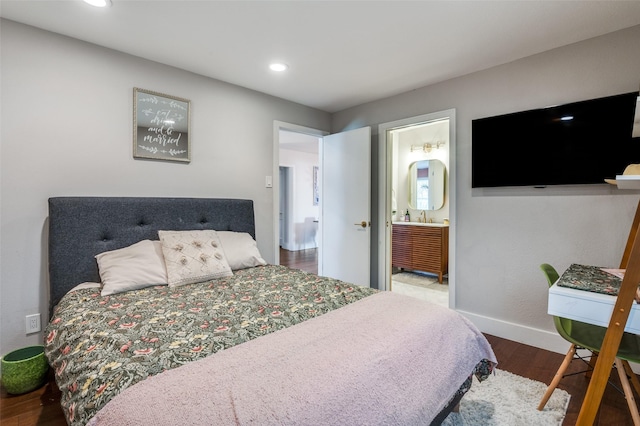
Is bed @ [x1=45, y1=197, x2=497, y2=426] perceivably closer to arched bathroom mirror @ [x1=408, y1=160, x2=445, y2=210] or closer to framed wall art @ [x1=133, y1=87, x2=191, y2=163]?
framed wall art @ [x1=133, y1=87, x2=191, y2=163]

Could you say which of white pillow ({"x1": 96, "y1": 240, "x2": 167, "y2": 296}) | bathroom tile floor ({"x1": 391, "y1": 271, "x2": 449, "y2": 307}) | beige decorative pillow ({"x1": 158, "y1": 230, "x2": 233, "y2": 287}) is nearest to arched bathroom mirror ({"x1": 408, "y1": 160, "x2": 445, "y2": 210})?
bathroom tile floor ({"x1": 391, "y1": 271, "x2": 449, "y2": 307})

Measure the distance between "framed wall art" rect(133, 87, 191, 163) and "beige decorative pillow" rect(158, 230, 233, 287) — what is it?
0.75 m

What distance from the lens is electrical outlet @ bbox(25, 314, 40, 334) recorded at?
2057mm

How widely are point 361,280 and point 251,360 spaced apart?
104 inches

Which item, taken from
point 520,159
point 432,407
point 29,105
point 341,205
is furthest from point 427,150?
point 29,105

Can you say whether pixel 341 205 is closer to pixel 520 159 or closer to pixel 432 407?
pixel 520 159

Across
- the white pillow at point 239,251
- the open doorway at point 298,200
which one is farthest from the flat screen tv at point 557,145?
the open doorway at point 298,200

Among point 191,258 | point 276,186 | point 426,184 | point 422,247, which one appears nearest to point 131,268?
point 191,258

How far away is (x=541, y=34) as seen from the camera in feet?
7.03

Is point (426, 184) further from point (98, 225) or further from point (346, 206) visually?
point (98, 225)

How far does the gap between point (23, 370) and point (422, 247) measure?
439 cm

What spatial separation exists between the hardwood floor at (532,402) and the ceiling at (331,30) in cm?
238

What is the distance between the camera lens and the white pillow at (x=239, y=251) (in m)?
2.44

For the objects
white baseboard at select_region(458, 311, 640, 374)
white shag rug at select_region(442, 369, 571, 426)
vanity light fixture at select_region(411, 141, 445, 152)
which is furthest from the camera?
vanity light fixture at select_region(411, 141, 445, 152)
